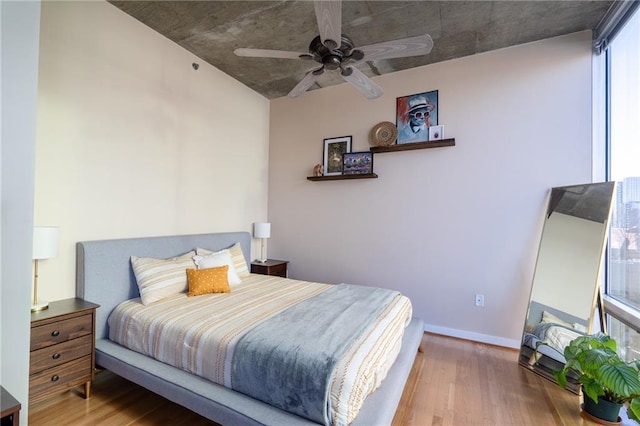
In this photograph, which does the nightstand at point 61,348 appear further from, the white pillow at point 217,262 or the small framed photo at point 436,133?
the small framed photo at point 436,133

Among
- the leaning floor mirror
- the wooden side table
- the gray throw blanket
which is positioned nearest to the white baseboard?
the leaning floor mirror

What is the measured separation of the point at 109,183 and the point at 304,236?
232 cm

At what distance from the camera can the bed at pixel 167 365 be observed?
144 cm

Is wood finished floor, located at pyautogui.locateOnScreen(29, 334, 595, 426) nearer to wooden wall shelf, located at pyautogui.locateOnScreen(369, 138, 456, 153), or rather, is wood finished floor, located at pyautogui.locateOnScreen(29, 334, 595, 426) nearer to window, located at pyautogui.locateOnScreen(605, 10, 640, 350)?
window, located at pyautogui.locateOnScreen(605, 10, 640, 350)

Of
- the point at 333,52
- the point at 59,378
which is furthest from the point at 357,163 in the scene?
the point at 59,378

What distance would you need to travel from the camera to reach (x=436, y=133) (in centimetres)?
317

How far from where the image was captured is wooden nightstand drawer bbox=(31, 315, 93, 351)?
1728 mm

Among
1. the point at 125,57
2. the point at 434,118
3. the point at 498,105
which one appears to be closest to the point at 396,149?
the point at 434,118

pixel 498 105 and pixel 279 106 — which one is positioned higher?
pixel 279 106

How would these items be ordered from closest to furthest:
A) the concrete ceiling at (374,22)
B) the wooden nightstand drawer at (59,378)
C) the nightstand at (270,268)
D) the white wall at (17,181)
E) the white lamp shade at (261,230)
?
the white wall at (17,181) → the wooden nightstand drawer at (59,378) → the concrete ceiling at (374,22) → the nightstand at (270,268) → the white lamp shade at (261,230)

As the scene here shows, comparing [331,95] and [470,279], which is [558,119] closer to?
[470,279]

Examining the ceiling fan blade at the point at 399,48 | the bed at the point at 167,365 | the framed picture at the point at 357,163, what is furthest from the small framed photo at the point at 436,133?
the bed at the point at 167,365

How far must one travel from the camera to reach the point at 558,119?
2.71m

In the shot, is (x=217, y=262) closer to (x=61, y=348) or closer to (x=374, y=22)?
(x=61, y=348)
